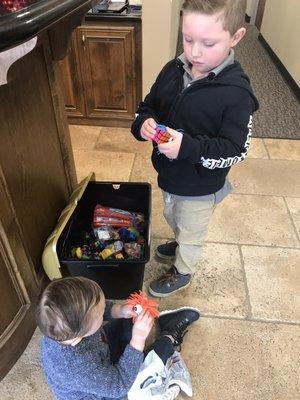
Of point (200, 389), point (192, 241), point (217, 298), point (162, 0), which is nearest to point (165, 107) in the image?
→ point (192, 241)

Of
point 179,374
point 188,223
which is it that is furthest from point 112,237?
point 179,374

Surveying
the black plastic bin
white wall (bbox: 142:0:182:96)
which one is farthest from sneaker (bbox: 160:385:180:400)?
white wall (bbox: 142:0:182:96)

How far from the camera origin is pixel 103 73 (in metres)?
2.37

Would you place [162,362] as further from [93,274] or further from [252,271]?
[252,271]

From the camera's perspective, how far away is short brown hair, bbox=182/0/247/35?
86 cm

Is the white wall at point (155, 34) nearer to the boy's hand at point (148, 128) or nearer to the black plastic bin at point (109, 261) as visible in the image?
the black plastic bin at point (109, 261)

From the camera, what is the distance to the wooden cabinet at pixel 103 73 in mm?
2211

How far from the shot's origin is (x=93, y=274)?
1.32m

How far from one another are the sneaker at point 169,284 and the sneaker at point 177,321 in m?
0.10

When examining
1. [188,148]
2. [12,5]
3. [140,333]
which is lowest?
[140,333]

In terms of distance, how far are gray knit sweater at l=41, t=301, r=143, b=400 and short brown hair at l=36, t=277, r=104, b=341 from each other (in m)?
0.06

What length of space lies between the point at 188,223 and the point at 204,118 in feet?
1.35

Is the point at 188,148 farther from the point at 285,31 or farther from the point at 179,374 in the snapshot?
the point at 285,31

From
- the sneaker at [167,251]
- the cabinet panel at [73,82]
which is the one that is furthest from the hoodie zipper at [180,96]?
the cabinet panel at [73,82]
